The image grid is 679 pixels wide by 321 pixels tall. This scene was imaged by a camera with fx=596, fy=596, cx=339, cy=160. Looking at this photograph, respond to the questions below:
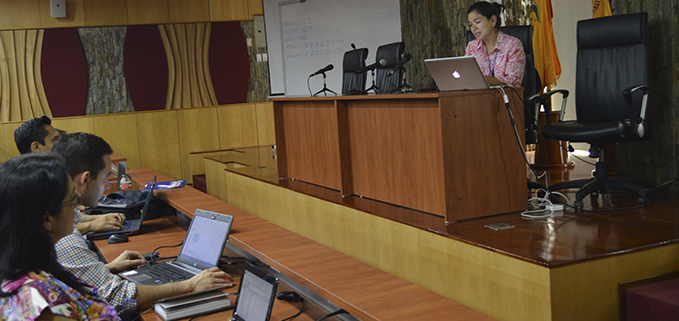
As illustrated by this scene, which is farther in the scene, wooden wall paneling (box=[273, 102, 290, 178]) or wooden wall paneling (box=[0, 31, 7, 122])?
wooden wall paneling (box=[0, 31, 7, 122])

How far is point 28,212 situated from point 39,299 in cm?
19

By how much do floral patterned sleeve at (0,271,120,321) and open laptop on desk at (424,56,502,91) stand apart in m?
1.80

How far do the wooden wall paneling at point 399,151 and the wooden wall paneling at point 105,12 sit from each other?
5.28 meters

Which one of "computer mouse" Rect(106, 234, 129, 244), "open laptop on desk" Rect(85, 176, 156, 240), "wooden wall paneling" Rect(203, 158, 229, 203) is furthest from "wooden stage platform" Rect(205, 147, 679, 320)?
"wooden wall paneling" Rect(203, 158, 229, 203)

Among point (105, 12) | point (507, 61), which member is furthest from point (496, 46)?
point (105, 12)

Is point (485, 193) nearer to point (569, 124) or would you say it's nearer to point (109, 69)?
point (569, 124)

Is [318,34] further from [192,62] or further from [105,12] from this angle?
[105,12]

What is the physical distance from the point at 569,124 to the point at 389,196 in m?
1.18

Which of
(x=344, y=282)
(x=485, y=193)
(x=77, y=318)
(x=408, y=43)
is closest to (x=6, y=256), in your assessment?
(x=77, y=318)

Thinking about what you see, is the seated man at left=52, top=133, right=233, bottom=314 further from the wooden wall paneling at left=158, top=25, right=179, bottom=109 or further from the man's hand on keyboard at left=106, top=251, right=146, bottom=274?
the wooden wall paneling at left=158, top=25, right=179, bottom=109

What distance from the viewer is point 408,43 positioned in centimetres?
673

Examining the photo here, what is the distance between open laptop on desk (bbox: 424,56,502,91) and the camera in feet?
8.36

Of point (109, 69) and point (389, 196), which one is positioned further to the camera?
point (109, 69)

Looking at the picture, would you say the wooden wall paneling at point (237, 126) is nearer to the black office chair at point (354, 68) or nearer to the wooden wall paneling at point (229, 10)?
the wooden wall paneling at point (229, 10)
